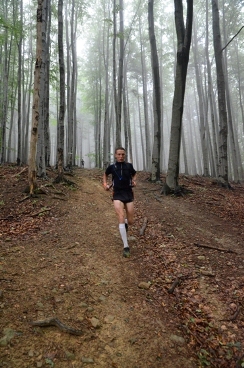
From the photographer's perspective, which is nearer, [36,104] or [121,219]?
[121,219]

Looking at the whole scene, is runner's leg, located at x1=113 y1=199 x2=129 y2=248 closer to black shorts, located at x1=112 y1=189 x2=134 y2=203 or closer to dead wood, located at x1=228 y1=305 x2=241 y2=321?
black shorts, located at x1=112 y1=189 x2=134 y2=203

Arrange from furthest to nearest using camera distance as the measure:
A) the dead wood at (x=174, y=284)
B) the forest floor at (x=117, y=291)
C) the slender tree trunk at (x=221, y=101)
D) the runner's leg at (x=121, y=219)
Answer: the slender tree trunk at (x=221, y=101)
the runner's leg at (x=121, y=219)
the dead wood at (x=174, y=284)
the forest floor at (x=117, y=291)

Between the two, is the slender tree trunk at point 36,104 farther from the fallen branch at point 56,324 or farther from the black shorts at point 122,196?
the fallen branch at point 56,324

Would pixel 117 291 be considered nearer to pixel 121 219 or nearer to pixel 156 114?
pixel 121 219

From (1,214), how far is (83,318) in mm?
4813

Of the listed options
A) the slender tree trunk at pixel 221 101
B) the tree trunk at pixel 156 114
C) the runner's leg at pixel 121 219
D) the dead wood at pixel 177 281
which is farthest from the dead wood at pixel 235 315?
the slender tree trunk at pixel 221 101

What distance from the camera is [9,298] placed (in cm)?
315

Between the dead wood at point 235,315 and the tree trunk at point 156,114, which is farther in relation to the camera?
the tree trunk at point 156,114

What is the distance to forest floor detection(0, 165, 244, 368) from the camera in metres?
2.58

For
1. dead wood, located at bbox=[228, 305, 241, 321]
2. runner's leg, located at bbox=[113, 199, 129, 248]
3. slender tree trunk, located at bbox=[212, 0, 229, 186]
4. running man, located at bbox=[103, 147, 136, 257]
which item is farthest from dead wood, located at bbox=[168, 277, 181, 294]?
slender tree trunk, located at bbox=[212, 0, 229, 186]

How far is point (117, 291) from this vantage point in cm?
365

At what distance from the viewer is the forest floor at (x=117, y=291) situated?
2584 mm

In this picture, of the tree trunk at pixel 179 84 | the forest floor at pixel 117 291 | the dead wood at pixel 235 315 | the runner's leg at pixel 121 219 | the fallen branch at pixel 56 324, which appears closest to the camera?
the forest floor at pixel 117 291

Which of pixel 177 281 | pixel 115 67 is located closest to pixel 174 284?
pixel 177 281
